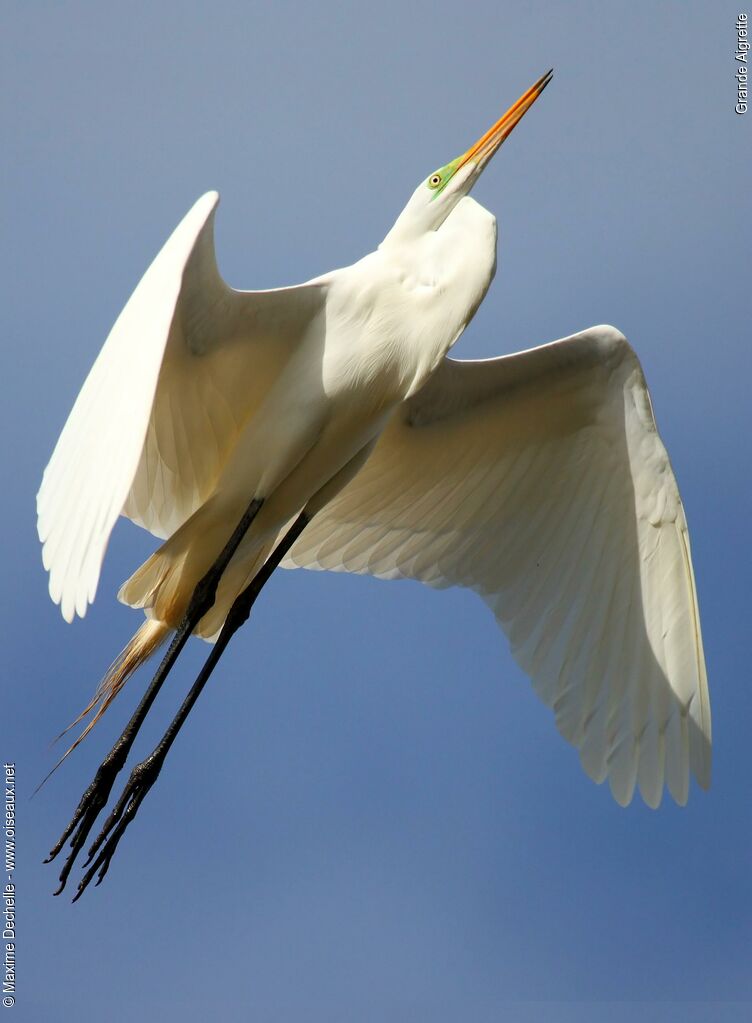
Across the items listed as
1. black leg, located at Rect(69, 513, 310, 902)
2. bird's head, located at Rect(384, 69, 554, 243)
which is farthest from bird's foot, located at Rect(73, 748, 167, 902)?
bird's head, located at Rect(384, 69, 554, 243)

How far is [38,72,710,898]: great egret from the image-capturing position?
6.41 m

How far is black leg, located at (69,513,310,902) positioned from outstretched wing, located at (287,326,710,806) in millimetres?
796

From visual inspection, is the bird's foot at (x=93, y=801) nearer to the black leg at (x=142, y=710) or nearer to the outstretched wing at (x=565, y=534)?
the black leg at (x=142, y=710)

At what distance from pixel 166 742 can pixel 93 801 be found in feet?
1.19

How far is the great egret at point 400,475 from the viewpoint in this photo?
21.0 ft

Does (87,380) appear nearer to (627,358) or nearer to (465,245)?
(465,245)

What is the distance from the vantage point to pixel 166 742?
711cm

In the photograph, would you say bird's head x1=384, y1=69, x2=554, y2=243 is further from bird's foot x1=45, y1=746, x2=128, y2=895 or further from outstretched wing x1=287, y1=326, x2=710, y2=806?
bird's foot x1=45, y1=746, x2=128, y2=895

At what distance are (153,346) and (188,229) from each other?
608mm

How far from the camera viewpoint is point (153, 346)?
19.7 ft

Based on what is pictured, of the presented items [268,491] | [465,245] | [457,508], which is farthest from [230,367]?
[457,508]

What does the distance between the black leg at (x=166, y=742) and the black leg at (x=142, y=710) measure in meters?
0.09

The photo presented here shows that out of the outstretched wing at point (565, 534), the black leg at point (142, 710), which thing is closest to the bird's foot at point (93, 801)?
the black leg at point (142, 710)

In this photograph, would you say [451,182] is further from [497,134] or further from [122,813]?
[122,813]
